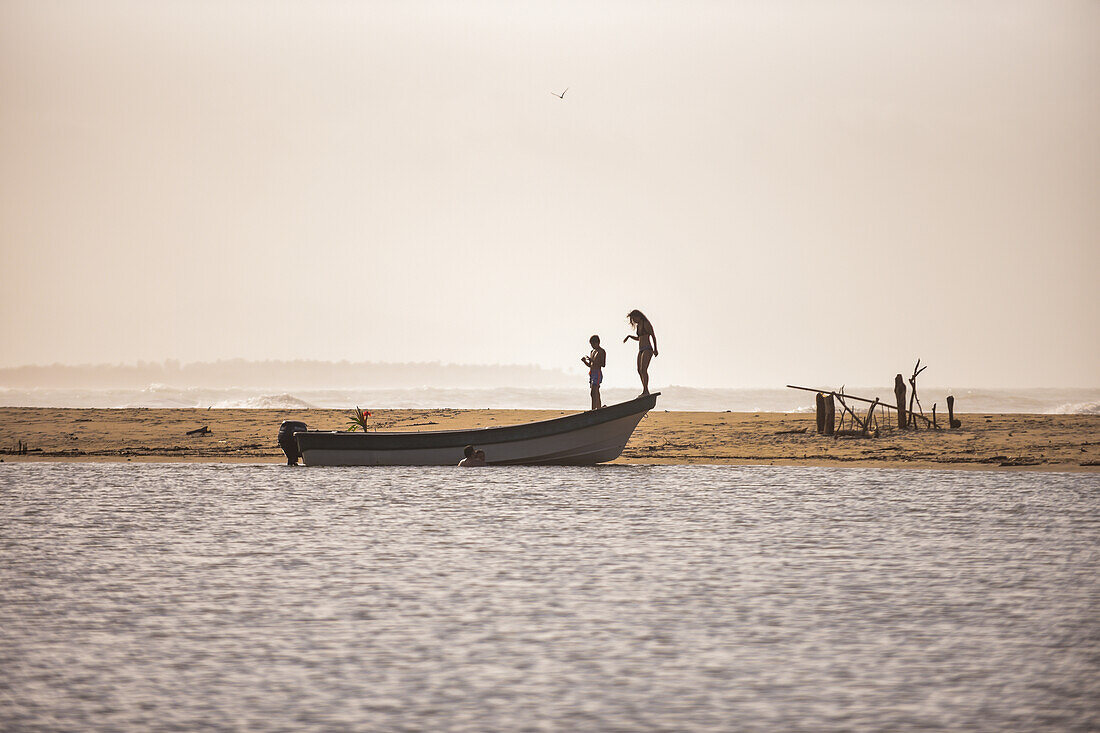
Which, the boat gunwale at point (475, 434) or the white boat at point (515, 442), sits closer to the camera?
the boat gunwale at point (475, 434)

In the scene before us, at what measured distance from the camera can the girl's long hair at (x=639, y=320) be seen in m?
27.4

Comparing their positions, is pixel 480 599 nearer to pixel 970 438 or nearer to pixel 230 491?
pixel 230 491

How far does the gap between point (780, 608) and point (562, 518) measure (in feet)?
27.9

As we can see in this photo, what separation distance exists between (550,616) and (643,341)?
17256 millimetres

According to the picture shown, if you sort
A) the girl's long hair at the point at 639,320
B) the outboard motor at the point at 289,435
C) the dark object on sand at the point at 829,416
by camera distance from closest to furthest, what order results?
the girl's long hair at the point at 639,320 → the outboard motor at the point at 289,435 → the dark object on sand at the point at 829,416

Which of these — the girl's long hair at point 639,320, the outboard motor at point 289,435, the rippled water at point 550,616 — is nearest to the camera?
the rippled water at point 550,616

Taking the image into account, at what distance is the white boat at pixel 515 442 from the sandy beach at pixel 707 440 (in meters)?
5.08

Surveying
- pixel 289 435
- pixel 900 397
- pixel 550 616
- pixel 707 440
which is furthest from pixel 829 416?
pixel 550 616

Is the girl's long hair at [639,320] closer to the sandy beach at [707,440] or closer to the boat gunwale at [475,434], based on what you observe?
the boat gunwale at [475,434]

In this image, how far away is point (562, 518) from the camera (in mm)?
19531

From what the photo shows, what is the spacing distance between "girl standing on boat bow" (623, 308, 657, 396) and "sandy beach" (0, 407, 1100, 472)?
23.4 feet

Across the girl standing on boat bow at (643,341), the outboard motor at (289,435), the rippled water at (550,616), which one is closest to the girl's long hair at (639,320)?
the girl standing on boat bow at (643,341)

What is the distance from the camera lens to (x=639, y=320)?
27516 millimetres

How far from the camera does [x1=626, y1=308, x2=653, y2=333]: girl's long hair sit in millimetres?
27406
